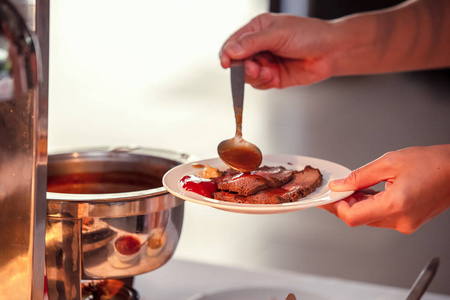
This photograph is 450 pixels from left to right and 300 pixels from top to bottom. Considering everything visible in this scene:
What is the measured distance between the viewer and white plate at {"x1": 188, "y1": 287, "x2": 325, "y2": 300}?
882 mm

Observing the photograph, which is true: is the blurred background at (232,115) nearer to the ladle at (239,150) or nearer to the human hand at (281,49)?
the ladle at (239,150)

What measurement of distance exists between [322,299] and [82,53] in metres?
7.03

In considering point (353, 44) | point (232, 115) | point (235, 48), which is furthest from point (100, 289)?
point (232, 115)

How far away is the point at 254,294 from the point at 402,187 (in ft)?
1.05

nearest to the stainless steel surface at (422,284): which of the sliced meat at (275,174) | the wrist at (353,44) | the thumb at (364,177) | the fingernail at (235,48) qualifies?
the thumb at (364,177)

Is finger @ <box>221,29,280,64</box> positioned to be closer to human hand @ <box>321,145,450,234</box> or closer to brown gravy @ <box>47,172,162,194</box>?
brown gravy @ <box>47,172,162,194</box>

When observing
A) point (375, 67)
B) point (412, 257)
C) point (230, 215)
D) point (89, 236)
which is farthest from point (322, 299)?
point (230, 215)

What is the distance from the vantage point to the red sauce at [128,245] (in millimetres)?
799

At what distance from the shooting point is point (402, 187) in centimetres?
84

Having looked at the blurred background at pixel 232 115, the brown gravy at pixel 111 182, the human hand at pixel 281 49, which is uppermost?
the human hand at pixel 281 49

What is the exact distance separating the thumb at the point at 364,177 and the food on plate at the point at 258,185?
6 cm

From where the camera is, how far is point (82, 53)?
23.9 feet

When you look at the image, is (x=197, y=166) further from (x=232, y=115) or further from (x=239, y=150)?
(x=232, y=115)

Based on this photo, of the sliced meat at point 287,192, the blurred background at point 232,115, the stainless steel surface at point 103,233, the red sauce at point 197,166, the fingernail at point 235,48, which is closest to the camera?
the stainless steel surface at point 103,233
